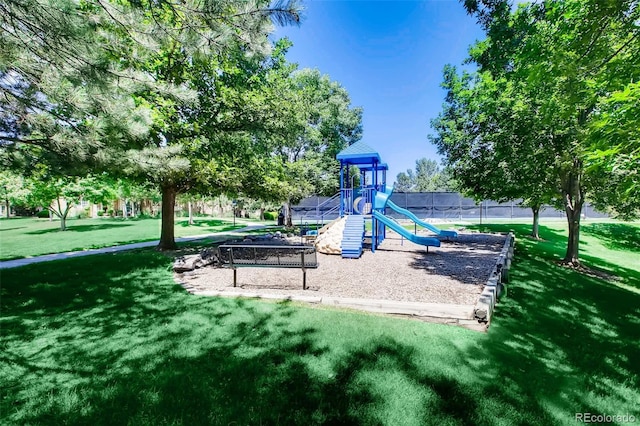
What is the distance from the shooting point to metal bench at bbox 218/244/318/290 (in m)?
6.32

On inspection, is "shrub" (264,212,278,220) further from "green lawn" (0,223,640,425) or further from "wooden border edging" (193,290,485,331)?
"wooden border edging" (193,290,485,331)

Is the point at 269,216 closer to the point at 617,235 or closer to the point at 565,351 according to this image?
the point at 617,235

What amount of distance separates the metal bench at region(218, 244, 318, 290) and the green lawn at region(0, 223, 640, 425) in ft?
3.69

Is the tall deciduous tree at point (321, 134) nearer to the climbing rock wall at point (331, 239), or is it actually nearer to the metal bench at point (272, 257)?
the climbing rock wall at point (331, 239)

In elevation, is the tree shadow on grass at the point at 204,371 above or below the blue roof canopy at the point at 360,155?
below

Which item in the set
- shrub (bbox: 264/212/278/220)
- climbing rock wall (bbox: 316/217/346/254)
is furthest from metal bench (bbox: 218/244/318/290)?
shrub (bbox: 264/212/278/220)

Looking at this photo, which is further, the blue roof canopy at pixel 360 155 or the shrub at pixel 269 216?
the shrub at pixel 269 216

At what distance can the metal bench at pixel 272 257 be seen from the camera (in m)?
6.32

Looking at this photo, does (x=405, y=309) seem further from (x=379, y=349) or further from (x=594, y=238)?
(x=594, y=238)

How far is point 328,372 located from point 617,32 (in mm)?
7011

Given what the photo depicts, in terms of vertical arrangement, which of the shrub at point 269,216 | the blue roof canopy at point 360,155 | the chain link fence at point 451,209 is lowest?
the shrub at point 269,216

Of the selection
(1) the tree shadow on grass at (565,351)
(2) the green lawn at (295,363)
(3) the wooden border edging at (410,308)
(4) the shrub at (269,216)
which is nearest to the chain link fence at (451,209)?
(4) the shrub at (269,216)

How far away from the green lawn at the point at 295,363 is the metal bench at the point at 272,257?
1.12 m

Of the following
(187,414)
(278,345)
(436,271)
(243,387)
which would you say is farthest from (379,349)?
(436,271)
